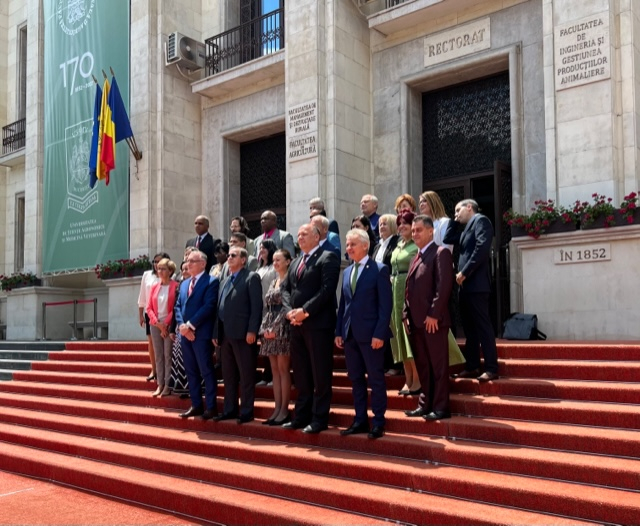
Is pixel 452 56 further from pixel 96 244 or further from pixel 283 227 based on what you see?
pixel 96 244

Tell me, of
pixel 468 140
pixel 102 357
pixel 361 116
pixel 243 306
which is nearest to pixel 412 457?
pixel 243 306

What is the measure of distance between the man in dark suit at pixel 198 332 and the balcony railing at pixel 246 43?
7.73 metres

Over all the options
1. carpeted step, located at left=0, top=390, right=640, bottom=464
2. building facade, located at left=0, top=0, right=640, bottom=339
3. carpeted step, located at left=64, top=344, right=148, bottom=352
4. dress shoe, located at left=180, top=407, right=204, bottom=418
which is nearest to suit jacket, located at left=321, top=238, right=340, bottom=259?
carpeted step, located at left=0, top=390, right=640, bottom=464

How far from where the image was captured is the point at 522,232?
8.77 metres

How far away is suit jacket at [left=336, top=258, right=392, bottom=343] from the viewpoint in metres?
5.72

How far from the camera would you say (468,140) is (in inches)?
455

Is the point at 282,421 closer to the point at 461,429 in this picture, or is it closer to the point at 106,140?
the point at 461,429

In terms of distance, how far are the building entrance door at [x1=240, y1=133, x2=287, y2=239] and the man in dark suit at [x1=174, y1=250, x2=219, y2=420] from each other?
6971mm

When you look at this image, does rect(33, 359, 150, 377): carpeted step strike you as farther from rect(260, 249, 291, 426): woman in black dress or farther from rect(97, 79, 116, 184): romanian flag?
rect(97, 79, 116, 184): romanian flag

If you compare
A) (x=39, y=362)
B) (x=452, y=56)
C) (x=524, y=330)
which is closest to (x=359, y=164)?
(x=452, y=56)

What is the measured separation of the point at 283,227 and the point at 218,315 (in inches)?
291

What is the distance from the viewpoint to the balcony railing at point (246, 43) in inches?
555

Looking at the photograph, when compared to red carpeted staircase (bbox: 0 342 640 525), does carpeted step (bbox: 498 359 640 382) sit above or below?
above

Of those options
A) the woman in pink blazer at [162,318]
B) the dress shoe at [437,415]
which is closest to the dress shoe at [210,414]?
the woman in pink blazer at [162,318]
